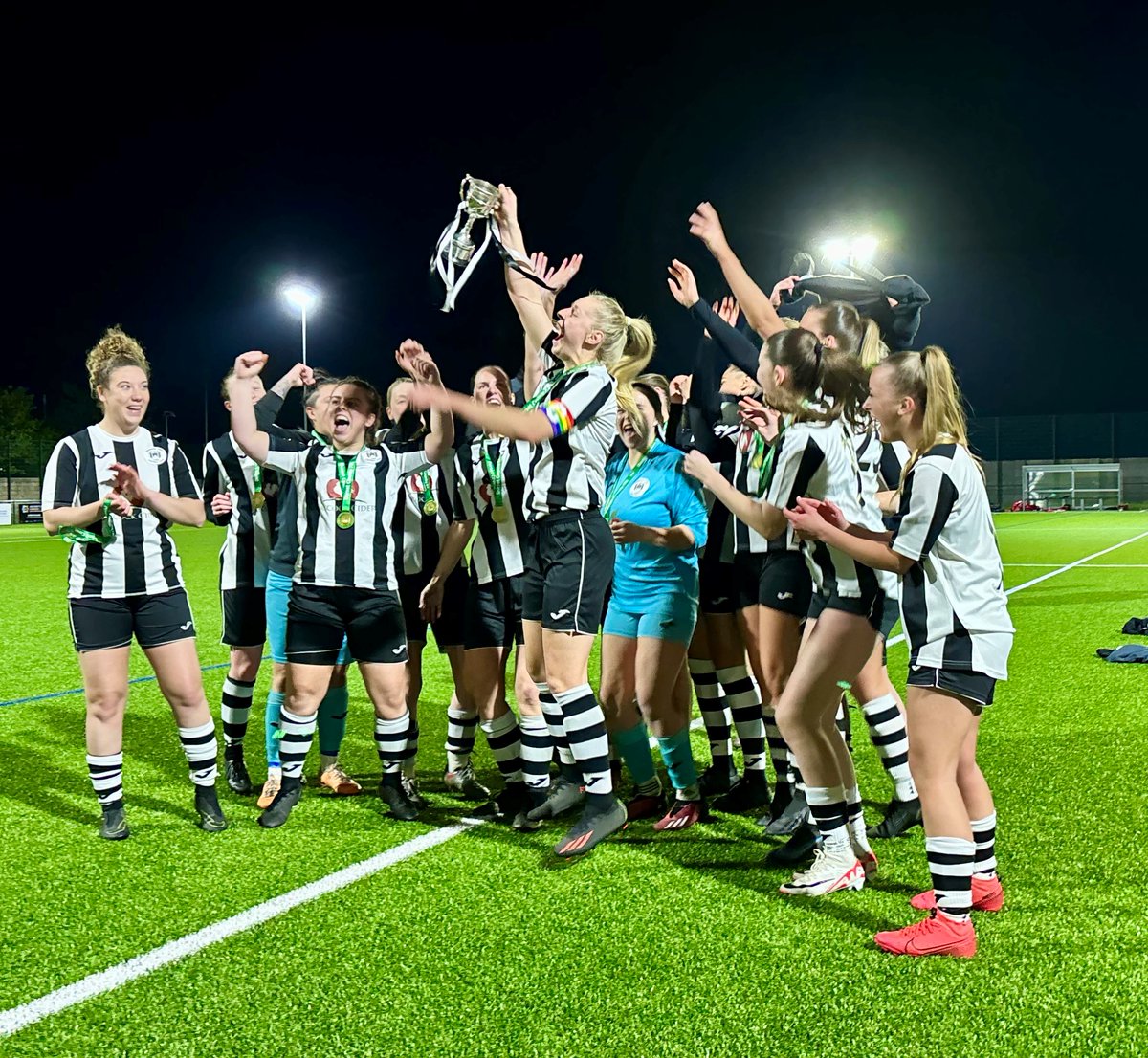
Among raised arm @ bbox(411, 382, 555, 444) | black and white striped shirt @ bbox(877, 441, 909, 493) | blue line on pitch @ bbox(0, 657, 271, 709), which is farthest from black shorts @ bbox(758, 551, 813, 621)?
blue line on pitch @ bbox(0, 657, 271, 709)

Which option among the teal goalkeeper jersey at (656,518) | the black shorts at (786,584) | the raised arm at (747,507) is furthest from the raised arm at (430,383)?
the black shorts at (786,584)

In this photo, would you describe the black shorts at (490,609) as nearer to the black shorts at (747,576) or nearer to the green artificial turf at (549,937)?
the green artificial turf at (549,937)

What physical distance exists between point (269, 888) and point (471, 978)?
1139 millimetres

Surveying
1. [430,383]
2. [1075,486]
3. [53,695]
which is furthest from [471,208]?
[1075,486]

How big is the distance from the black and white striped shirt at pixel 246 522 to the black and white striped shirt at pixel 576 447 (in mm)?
1837

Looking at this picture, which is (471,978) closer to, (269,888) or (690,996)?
(690,996)

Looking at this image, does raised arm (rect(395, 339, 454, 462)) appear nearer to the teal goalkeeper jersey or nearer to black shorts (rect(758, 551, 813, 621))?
the teal goalkeeper jersey

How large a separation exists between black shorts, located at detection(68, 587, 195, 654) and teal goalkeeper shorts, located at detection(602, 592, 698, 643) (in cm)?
181

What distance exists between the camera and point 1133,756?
18.9 feet

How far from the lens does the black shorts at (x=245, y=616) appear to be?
5473mm

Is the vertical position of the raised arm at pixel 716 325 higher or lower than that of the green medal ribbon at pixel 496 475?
higher

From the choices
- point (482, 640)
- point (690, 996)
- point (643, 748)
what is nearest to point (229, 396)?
point (482, 640)

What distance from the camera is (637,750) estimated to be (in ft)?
15.5

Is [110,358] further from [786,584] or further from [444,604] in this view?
[786,584]
